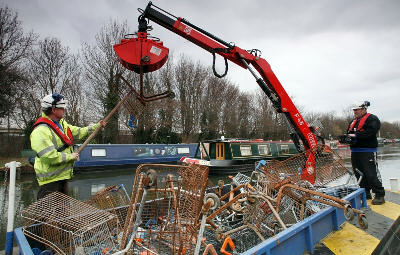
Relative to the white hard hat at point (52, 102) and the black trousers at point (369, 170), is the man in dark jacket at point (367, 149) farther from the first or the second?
the white hard hat at point (52, 102)

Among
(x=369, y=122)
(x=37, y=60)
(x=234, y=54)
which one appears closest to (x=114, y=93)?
(x=37, y=60)

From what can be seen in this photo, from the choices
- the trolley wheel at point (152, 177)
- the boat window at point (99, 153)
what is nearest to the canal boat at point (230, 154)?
the boat window at point (99, 153)

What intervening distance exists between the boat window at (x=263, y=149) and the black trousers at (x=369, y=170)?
860 cm

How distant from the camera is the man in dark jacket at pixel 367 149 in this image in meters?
4.50

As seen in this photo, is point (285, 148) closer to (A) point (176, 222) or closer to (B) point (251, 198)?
(B) point (251, 198)

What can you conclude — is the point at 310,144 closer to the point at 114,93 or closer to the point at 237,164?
the point at 237,164

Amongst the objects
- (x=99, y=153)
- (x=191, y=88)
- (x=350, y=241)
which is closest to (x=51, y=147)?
(x=350, y=241)

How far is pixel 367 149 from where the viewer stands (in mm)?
4660

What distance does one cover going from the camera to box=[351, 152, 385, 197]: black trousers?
14.7 ft

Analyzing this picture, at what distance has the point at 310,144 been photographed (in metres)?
6.31

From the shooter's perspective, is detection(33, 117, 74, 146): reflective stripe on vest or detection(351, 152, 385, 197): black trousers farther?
detection(351, 152, 385, 197): black trousers

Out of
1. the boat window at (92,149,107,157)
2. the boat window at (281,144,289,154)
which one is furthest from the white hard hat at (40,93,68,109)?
the boat window at (281,144,289,154)

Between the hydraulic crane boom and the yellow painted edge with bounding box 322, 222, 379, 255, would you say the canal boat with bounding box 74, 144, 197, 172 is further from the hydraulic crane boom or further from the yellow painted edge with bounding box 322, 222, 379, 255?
the yellow painted edge with bounding box 322, 222, 379, 255

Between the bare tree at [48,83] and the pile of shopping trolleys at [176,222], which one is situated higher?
the bare tree at [48,83]
